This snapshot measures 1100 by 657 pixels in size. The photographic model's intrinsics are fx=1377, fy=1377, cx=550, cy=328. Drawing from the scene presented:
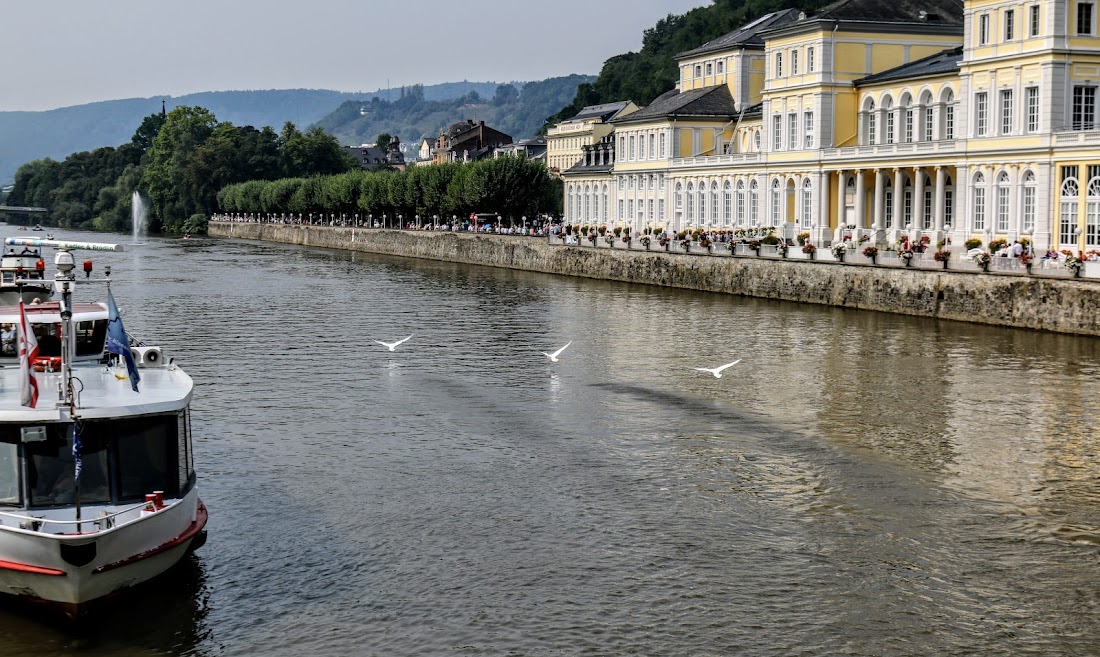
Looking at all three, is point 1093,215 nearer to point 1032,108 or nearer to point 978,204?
point 1032,108

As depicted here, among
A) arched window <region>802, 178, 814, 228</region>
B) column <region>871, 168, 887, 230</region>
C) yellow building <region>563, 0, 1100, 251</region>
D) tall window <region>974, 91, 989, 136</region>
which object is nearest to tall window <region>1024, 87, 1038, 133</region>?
yellow building <region>563, 0, 1100, 251</region>

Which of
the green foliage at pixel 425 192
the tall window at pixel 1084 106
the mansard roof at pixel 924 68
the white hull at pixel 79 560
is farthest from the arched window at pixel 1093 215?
the green foliage at pixel 425 192

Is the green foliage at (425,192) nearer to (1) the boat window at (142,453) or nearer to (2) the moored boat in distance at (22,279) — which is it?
(2) the moored boat in distance at (22,279)

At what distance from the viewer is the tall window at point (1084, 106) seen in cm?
6369

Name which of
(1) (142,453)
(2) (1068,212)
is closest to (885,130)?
(2) (1068,212)

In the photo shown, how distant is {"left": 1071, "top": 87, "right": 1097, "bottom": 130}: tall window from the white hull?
54.3 m

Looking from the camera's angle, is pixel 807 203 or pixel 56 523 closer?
pixel 56 523

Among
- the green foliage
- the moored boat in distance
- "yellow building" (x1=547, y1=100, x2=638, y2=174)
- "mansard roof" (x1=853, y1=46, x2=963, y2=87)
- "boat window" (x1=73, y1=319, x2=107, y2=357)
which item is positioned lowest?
"boat window" (x1=73, y1=319, x2=107, y2=357)

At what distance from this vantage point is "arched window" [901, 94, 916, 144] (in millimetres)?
79750

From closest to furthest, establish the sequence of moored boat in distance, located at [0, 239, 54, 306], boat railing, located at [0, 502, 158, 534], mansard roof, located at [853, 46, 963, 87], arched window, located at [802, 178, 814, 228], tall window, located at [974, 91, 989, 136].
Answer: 1. boat railing, located at [0, 502, 158, 534]
2. moored boat in distance, located at [0, 239, 54, 306]
3. tall window, located at [974, 91, 989, 136]
4. mansard roof, located at [853, 46, 963, 87]
5. arched window, located at [802, 178, 814, 228]

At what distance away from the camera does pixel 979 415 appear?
34.7 meters

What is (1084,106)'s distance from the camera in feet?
210

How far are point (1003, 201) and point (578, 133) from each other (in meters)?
116

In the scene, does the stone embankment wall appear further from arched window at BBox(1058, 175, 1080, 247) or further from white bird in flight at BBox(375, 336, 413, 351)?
white bird in flight at BBox(375, 336, 413, 351)
